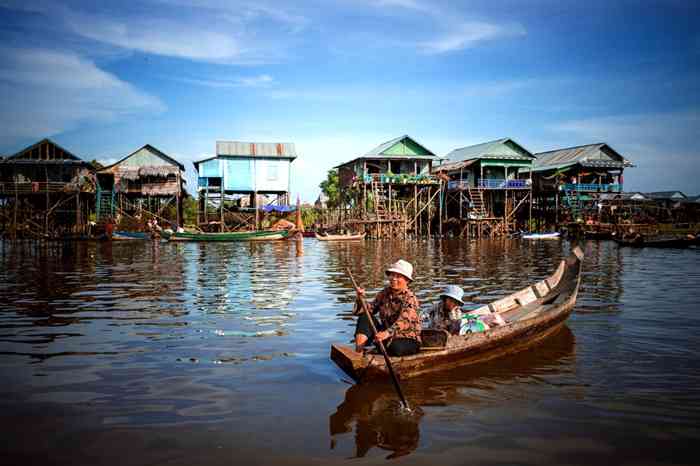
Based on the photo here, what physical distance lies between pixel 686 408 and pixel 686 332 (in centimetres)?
352

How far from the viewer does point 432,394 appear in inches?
209

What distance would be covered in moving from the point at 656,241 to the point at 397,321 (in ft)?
88.5

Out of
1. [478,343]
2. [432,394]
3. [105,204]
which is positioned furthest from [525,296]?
[105,204]

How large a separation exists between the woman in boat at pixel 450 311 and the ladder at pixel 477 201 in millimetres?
33357

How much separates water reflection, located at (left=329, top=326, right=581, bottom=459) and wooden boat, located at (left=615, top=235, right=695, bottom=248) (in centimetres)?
2440

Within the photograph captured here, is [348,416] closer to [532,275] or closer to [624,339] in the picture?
[624,339]

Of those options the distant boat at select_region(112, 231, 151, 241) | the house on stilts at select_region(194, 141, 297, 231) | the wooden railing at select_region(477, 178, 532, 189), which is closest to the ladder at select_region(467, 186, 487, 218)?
the wooden railing at select_region(477, 178, 532, 189)

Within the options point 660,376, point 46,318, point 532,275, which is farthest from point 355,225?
point 660,376

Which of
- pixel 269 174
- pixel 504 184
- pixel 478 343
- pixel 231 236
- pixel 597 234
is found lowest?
pixel 478 343

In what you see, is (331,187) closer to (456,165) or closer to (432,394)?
(456,165)

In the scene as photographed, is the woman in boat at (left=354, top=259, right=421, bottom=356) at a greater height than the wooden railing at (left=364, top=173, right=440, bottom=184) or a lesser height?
lesser

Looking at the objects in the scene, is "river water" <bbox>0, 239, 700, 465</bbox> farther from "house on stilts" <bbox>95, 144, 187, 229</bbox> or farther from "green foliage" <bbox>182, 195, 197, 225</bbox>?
"green foliage" <bbox>182, 195, 197, 225</bbox>

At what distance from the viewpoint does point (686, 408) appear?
4.93 m

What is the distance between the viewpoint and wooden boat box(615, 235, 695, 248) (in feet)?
89.0
